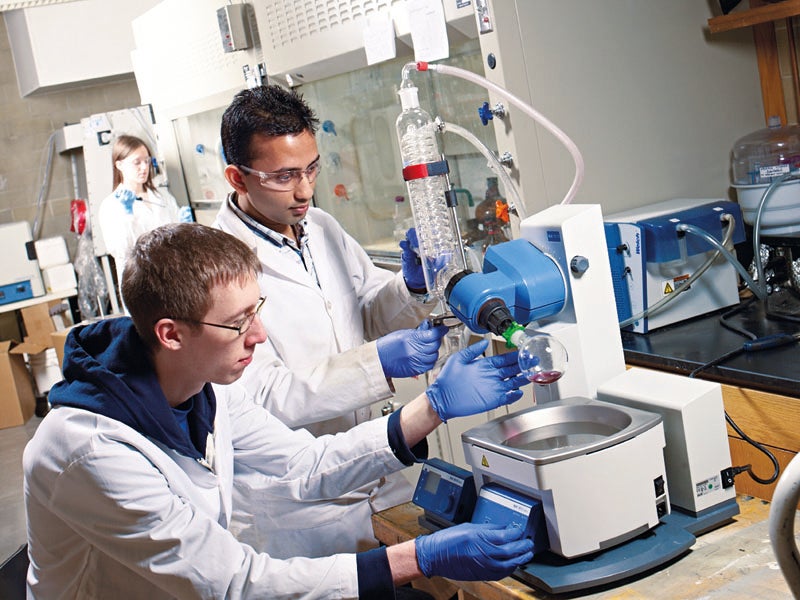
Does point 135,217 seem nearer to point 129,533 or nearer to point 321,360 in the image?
point 321,360

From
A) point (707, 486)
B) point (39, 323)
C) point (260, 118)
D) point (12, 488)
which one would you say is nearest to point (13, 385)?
point (39, 323)

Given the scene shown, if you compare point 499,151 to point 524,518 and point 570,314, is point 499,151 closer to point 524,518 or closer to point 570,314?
point 570,314

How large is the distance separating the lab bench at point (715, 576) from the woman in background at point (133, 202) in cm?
366

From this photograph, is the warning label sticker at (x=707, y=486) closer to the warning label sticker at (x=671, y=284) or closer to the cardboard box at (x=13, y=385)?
the warning label sticker at (x=671, y=284)

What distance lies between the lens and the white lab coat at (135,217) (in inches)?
178

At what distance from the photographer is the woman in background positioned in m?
4.54

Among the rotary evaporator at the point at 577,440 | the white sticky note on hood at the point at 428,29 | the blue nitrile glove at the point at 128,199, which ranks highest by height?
the white sticky note on hood at the point at 428,29

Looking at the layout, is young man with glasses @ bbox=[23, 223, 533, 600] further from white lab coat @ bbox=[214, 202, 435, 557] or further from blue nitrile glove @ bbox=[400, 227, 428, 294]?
blue nitrile glove @ bbox=[400, 227, 428, 294]

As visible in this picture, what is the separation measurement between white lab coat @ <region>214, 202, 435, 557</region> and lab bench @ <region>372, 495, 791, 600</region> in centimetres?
60

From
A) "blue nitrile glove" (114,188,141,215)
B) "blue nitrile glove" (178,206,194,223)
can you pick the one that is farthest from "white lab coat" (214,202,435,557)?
"blue nitrile glove" (114,188,141,215)

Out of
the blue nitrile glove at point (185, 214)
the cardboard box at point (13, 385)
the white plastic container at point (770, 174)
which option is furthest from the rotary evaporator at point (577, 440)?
the cardboard box at point (13, 385)

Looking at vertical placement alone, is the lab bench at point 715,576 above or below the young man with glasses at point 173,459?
below

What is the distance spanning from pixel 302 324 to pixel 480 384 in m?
0.68

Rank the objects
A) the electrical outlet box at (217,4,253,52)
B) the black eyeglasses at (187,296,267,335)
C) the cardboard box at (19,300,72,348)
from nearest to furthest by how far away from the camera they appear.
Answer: the black eyeglasses at (187,296,267,335) → the electrical outlet box at (217,4,253,52) → the cardboard box at (19,300,72,348)
